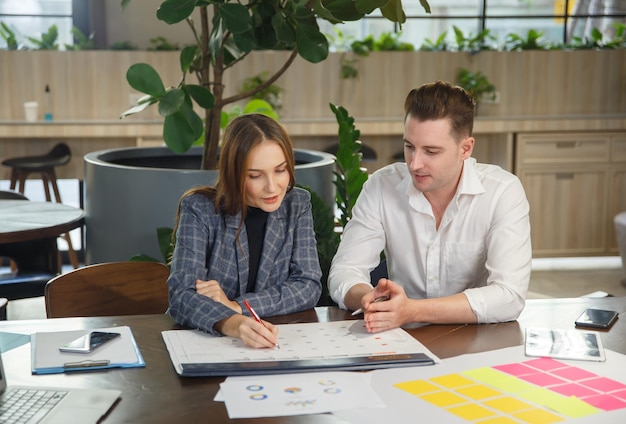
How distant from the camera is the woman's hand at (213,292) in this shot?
1979mm

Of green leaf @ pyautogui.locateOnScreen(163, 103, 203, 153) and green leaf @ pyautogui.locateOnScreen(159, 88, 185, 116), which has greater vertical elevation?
green leaf @ pyautogui.locateOnScreen(159, 88, 185, 116)

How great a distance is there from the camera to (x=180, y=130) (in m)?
3.12

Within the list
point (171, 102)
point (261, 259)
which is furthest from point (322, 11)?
point (261, 259)

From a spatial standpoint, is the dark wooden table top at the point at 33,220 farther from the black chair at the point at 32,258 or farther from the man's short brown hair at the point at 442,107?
the man's short brown hair at the point at 442,107

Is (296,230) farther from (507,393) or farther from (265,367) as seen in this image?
(507,393)

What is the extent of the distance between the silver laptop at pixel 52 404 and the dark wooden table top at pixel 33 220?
2.07 metres

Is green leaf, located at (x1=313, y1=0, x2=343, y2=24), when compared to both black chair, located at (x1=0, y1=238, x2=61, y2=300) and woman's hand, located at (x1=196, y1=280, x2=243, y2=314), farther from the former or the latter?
black chair, located at (x1=0, y1=238, x2=61, y2=300)

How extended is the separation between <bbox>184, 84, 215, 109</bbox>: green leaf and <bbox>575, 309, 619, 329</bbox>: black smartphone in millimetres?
1626

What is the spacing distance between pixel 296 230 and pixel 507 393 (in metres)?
0.87

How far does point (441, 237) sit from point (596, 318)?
49cm

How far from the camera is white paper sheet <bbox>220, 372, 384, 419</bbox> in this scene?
4.67 feet

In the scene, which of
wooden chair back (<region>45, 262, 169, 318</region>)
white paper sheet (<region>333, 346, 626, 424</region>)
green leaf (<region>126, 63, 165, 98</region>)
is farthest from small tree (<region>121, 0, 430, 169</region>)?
white paper sheet (<region>333, 346, 626, 424</region>)

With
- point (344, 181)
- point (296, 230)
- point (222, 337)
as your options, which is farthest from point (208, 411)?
point (344, 181)

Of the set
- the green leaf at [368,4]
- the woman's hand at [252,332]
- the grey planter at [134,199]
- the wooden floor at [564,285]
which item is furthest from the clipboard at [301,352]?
the wooden floor at [564,285]
